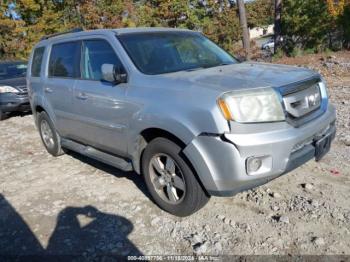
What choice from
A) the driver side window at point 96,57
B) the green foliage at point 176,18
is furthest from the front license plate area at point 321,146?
the green foliage at point 176,18

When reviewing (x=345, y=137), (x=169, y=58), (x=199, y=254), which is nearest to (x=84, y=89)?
(x=169, y=58)

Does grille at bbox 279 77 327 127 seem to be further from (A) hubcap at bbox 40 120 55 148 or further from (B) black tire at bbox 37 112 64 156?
(A) hubcap at bbox 40 120 55 148

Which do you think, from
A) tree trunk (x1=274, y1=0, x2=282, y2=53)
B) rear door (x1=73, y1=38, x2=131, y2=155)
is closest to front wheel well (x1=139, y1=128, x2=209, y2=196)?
rear door (x1=73, y1=38, x2=131, y2=155)

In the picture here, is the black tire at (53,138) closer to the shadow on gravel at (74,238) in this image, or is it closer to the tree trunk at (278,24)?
the shadow on gravel at (74,238)

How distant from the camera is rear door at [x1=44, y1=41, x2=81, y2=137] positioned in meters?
5.16

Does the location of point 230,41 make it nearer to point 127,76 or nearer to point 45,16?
point 45,16

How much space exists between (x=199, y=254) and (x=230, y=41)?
20025 millimetres

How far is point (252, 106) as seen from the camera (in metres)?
3.30

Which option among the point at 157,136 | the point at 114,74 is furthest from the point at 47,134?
the point at 157,136

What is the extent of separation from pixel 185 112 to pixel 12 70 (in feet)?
30.3

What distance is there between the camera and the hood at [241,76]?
11.3 ft

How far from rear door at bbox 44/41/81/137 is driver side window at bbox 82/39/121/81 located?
19 centimetres

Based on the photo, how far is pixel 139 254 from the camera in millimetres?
3424

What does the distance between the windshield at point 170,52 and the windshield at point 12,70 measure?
24.5 feet
